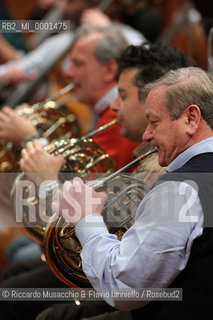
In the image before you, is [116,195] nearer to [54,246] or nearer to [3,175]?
[54,246]

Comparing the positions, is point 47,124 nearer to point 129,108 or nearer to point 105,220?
point 129,108

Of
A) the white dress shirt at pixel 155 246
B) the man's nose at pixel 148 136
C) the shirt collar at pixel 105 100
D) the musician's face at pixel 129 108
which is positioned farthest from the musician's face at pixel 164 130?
the shirt collar at pixel 105 100

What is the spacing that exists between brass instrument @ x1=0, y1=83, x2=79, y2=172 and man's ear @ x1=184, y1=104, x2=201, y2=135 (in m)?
0.94

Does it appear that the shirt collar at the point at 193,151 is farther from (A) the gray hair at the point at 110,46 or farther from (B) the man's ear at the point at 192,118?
(A) the gray hair at the point at 110,46

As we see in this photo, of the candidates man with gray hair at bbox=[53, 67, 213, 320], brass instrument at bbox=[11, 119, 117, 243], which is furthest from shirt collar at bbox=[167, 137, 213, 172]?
brass instrument at bbox=[11, 119, 117, 243]

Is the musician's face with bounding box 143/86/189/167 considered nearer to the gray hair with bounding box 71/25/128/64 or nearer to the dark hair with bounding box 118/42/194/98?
the dark hair with bounding box 118/42/194/98

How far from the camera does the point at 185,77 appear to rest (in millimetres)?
1227

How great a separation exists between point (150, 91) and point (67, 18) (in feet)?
6.63

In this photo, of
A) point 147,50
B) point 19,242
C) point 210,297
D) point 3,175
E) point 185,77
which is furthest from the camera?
point 19,242

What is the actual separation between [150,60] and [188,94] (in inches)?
20.1

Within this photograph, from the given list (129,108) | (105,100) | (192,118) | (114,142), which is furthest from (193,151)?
(105,100)

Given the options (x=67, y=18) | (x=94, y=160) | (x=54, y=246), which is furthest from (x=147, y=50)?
(x=67, y=18)

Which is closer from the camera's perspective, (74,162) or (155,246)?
(155,246)

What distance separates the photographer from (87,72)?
2180mm
